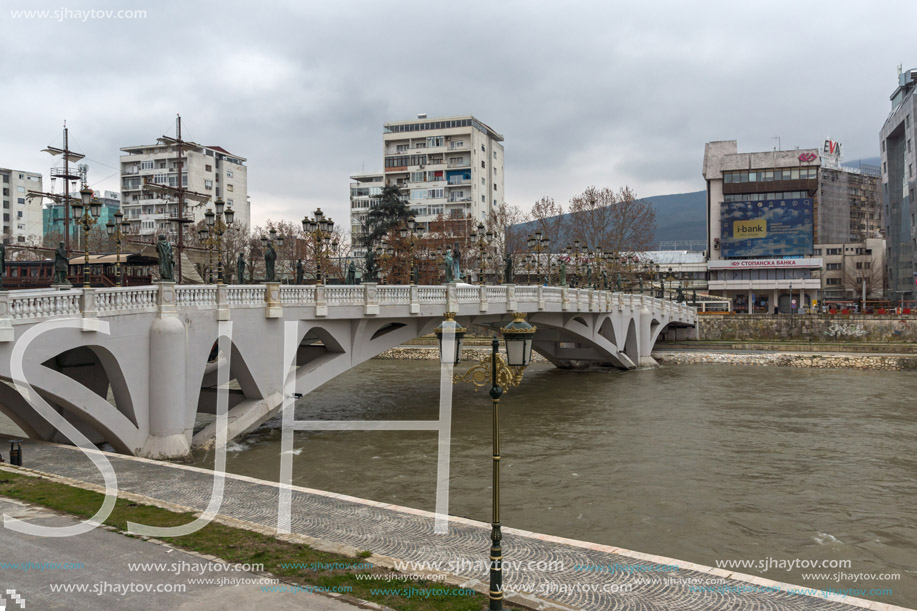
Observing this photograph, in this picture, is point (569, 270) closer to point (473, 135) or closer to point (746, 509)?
point (473, 135)

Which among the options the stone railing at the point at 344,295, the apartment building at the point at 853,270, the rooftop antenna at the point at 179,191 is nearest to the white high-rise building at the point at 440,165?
the rooftop antenna at the point at 179,191

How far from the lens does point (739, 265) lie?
86.6 metres

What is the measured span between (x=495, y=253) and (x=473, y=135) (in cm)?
2309

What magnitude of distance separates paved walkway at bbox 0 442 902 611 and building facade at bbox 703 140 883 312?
80.0 metres

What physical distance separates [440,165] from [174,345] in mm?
69837

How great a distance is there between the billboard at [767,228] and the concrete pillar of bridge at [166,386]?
82219 mm

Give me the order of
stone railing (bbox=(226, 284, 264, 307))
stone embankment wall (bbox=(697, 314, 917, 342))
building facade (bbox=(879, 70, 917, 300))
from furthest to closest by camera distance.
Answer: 1. building facade (bbox=(879, 70, 917, 300))
2. stone embankment wall (bbox=(697, 314, 917, 342))
3. stone railing (bbox=(226, 284, 264, 307))

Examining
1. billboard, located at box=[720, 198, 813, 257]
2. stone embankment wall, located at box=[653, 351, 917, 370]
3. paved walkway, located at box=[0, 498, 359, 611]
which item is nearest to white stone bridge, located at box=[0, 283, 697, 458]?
paved walkway, located at box=[0, 498, 359, 611]

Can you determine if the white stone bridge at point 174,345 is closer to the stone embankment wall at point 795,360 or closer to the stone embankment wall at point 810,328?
the stone embankment wall at point 795,360

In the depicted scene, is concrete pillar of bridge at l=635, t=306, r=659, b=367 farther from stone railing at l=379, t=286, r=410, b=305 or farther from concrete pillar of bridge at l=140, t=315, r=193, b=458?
concrete pillar of bridge at l=140, t=315, r=193, b=458

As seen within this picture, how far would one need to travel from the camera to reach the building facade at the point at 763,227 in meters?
85.8

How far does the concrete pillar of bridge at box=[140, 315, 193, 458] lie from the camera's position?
1839 centimetres

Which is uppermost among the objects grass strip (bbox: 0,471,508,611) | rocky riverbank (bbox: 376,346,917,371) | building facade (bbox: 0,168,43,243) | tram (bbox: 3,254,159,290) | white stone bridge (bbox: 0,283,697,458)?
building facade (bbox: 0,168,43,243)

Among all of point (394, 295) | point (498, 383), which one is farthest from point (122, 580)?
point (394, 295)
